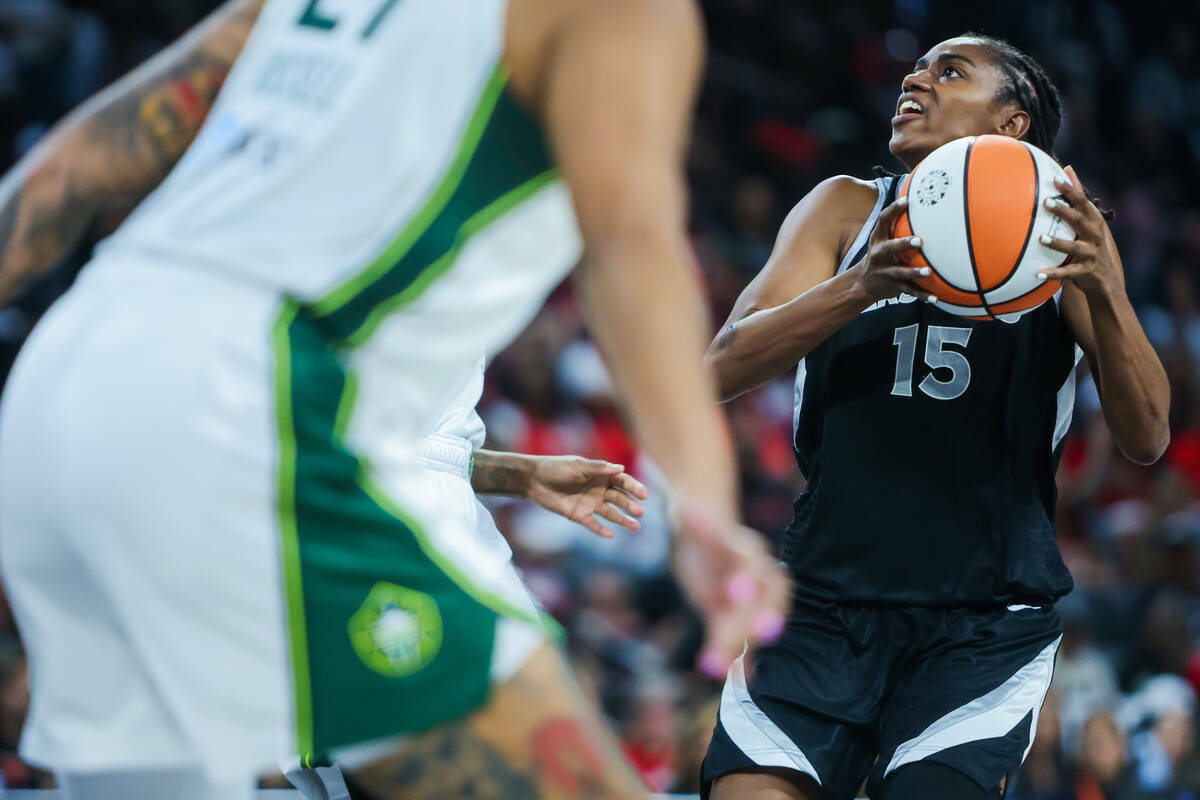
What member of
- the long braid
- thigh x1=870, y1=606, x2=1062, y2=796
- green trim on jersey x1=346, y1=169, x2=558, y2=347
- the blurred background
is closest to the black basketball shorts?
thigh x1=870, y1=606, x2=1062, y2=796

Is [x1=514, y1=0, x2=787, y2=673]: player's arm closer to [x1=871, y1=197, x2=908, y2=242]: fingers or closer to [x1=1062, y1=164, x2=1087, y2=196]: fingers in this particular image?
[x1=871, y1=197, x2=908, y2=242]: fingers

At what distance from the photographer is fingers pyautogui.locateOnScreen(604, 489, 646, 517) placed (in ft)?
9.56

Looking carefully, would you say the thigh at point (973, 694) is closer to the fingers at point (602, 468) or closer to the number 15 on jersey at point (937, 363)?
the number 15 on jersey at point (937, 363)

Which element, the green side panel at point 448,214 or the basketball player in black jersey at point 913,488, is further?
the basketball player in black jersey at point 913,488

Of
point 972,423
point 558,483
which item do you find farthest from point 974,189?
point 558,483

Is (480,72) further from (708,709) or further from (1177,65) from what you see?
(1177,65)

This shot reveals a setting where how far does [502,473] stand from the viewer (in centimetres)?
317

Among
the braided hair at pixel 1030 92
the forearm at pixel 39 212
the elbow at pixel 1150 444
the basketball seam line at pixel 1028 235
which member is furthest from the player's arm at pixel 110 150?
the elbow at pixel 1150 444

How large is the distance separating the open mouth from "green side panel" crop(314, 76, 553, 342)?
1.97 meters

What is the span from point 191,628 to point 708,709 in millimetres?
5302

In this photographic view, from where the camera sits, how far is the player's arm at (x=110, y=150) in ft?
6.34

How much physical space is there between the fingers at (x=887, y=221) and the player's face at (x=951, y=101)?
0.42m

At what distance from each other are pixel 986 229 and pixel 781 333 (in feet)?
1.56

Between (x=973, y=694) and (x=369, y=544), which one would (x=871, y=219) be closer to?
(x=973, y=694)
